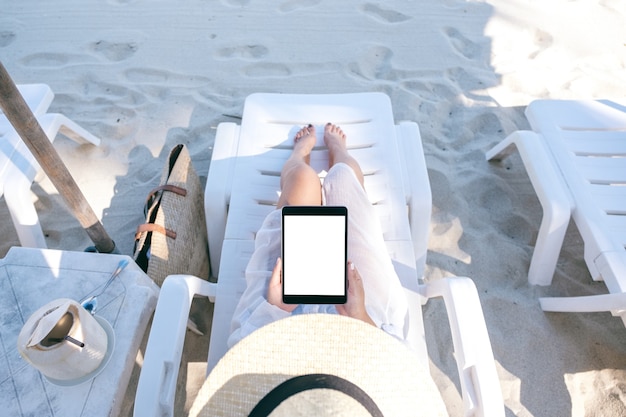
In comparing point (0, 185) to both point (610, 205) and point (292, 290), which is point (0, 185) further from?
point (610, 205)

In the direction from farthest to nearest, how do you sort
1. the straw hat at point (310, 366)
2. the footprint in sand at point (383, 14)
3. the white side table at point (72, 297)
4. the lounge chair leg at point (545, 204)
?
1. the footprint in sand at point (383, 14)
2. the lounge chair leg at point (545, 204)
3. the white side table at point (72, 297)
4. the straw hat at point (310, 366)

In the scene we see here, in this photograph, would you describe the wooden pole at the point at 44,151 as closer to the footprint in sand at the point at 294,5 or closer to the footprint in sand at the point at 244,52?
the footprint in sand at the point at 244,52

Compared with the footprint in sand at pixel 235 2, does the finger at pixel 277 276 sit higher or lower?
higher

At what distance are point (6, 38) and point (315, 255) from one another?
327 centimetres

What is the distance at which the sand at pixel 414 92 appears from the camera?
1.98m

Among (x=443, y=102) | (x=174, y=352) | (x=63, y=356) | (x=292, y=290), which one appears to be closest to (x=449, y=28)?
(x=443, y=102)

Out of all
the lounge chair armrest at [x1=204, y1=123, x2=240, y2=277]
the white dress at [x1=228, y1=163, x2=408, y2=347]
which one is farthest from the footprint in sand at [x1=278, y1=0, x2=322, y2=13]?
the white dress at [x1=228, y1=163, x2=408, y2=347]

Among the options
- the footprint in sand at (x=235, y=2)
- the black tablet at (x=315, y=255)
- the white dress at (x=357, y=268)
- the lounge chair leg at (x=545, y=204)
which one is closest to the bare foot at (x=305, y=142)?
the white dress at (x=357, y=268)

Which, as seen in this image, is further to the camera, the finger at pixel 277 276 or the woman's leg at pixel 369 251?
the woman's leg at pixel 369 251

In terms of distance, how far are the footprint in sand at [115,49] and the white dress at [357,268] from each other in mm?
2156

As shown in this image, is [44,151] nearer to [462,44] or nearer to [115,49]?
[115,49]

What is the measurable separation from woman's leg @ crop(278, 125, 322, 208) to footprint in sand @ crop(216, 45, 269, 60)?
1.38m

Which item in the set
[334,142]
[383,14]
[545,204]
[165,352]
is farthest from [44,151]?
[383,14]

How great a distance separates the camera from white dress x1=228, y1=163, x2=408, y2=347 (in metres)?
1.47
